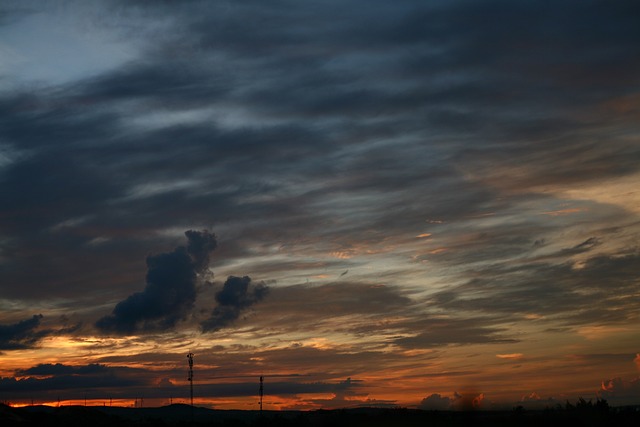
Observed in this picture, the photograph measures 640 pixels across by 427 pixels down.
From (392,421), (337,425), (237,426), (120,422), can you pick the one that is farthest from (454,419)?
(120,422)

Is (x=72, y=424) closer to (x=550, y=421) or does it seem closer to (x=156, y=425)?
(x=156, y=425)

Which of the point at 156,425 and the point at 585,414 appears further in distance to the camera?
the point at 156,425

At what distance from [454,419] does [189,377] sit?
71499 millimetres

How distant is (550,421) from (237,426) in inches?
3114

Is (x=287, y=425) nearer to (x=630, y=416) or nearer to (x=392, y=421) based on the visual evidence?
(x=392, y=421)

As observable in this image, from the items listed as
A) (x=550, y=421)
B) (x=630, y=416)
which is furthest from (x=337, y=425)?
(x=630, y=416)

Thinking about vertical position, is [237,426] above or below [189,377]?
below

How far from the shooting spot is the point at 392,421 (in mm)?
135750

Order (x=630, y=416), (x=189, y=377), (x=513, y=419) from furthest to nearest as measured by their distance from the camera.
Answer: (x=189, y=377), (x=513, y=419), (x=630, y=416)

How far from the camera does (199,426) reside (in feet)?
516

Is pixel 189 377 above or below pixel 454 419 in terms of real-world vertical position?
above

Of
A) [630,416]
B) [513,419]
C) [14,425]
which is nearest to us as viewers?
[630,416]

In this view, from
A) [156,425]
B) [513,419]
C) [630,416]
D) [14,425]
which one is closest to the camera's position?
[630,416]

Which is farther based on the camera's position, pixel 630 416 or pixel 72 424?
pixel 72 424
